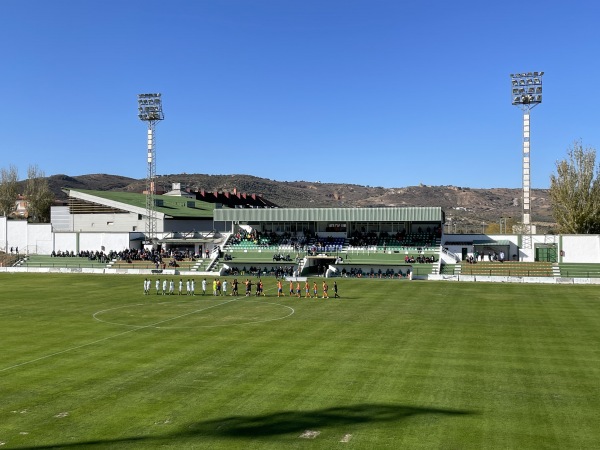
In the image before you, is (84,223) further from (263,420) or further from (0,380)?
(263,420)

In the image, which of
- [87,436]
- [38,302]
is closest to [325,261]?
[38,302]

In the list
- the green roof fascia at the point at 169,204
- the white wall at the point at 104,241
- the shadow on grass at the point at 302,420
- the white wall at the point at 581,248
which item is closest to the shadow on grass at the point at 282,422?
the shadow on grass at the point at 302,420

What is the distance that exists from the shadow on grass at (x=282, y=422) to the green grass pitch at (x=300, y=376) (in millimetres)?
61

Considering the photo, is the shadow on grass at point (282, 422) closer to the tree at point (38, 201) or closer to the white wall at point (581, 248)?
the white wall at point (581, 248)

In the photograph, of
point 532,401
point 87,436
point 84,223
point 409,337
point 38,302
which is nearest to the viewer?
point 87,436

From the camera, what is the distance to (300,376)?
2248 cm

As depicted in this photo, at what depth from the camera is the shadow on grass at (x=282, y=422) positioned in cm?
1627

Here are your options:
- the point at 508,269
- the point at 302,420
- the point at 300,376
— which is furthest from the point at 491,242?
the point at 302,420

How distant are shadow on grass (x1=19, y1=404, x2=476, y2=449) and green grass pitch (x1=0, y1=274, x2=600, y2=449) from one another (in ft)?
0.20

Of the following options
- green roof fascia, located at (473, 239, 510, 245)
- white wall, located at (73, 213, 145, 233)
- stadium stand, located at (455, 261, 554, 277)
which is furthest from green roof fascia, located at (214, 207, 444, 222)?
white wall, located at (73, 213, 145, 233)

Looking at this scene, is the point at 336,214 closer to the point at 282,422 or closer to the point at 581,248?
the point at 581,248

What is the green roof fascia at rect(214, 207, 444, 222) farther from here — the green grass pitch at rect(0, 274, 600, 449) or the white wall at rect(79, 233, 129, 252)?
the green grass pitch at rect(0, 274, 600, 449)

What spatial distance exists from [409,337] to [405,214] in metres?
46.1

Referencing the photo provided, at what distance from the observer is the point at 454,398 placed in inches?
783
